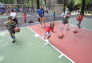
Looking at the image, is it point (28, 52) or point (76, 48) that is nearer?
point (28, 52)

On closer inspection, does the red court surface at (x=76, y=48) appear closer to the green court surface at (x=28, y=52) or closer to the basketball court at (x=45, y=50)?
the basketball court at (x=45, y=50)

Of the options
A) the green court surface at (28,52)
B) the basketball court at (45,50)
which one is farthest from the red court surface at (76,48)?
the green court surface at (28,52)

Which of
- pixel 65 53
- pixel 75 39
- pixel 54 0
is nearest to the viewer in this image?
pixel 65 53

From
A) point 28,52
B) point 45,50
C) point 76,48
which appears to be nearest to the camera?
point 28,52

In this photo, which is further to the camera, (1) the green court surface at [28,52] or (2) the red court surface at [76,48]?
(2) the red court surface at [76,48]

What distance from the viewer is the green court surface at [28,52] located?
21.2 feet

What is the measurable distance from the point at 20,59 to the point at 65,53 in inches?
95.1

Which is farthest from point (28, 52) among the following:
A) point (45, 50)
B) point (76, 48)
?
point (76, 48)

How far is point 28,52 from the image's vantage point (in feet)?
24.3

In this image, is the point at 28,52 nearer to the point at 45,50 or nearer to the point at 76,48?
the point at 45,50

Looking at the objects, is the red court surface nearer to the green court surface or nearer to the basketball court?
the basketball court

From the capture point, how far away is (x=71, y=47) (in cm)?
820

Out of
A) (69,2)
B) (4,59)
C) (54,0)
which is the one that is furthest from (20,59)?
(69,2)

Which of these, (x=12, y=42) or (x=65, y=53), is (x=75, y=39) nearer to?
(x=65, y=53)
